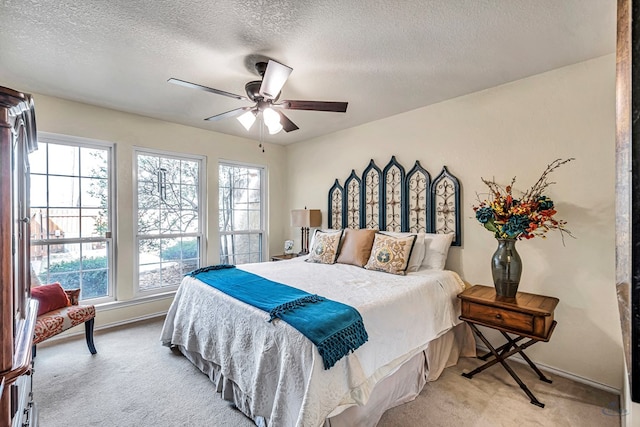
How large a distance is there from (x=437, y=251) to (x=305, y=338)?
6.28 feet

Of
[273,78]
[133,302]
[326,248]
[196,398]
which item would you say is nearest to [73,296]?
[133,302]

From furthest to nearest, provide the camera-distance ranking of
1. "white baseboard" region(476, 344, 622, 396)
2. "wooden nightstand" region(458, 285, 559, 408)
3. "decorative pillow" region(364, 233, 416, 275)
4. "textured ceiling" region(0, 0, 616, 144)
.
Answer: "decorative pillow" region(364, 233, 416, 275)
"white baseboard" region(476, 344, 622, 396)
"wooden nightstand" region(458, 285, 559, 408)
"textured ceiling" region(0, 0, 616, 144)

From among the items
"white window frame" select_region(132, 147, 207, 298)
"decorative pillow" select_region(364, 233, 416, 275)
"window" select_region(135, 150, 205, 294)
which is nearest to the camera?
"decorative pillow" select_region(364, 233, 416, 275)

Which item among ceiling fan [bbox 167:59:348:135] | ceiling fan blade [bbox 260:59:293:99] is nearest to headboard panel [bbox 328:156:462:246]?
ceiling fan [bbox 167:59:348:135]

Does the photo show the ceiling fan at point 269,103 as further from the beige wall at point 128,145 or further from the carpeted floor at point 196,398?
the carpeted floor at point 196,398

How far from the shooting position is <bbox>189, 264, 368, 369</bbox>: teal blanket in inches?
62.7

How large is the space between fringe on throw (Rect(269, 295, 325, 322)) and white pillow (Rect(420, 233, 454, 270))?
4.77 feet

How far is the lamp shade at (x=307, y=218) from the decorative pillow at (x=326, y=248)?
722mm

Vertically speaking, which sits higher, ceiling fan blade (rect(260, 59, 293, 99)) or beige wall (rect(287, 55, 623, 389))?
ceiling fan blade (rect(260, 59, 293, 99))

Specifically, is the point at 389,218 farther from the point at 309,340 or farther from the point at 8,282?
the point at 8,282

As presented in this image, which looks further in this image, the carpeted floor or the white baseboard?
the white baseboard

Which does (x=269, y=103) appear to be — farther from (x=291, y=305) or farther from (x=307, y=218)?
(x=307, y=218)

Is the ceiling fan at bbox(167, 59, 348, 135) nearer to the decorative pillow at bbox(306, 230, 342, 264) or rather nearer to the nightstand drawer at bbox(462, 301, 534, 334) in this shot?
the decorative pillow at bbox(306, 230, 342, 264)

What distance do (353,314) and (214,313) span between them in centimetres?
117
